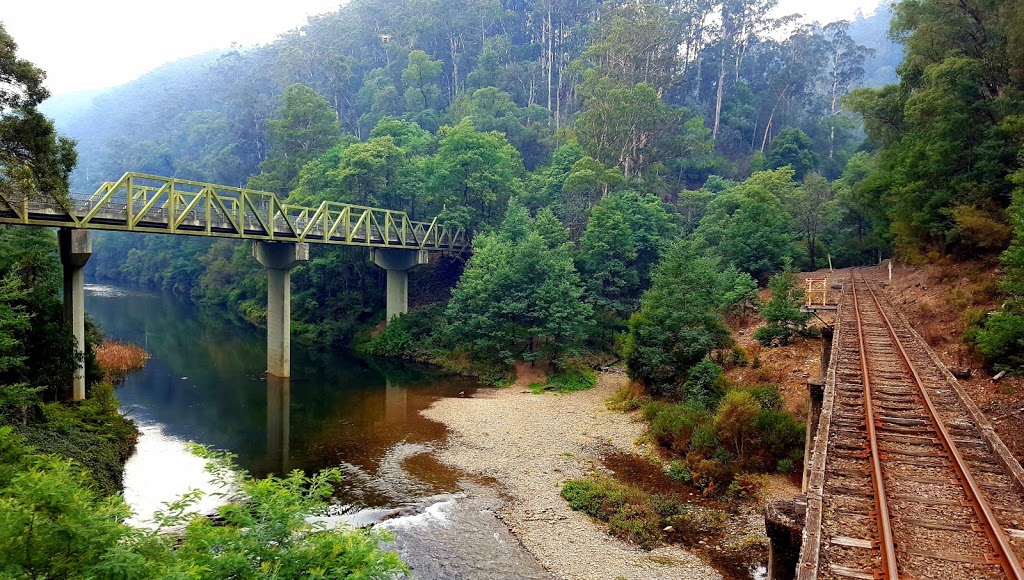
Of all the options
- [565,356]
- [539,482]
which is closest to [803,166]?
[565,356]

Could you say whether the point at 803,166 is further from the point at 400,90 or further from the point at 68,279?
the point at 68,279

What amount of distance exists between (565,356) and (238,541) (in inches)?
1139

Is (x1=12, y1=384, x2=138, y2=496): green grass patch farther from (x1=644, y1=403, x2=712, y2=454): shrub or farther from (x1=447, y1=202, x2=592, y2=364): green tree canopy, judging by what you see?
(x1=447, y1=202, x2=592, y2=364): green tree canopy

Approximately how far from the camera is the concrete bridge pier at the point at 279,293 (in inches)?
1435

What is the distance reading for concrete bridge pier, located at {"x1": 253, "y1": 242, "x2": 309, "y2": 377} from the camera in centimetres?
3644

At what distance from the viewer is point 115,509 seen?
7.50 meters

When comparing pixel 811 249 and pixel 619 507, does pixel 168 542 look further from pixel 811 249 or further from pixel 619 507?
pixel 811 249

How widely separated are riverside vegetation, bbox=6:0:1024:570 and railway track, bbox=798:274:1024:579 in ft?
20.4

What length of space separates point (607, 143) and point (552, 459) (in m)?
40.2

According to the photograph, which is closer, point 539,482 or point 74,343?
point 539,482

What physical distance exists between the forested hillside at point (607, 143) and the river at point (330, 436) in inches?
357

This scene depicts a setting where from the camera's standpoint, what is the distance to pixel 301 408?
29.8m

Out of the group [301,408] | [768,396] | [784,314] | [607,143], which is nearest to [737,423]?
[768,396]

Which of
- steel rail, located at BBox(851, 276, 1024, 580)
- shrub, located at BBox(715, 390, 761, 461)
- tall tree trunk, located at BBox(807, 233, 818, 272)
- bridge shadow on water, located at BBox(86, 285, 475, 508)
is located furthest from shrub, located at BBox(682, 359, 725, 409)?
tall tree trunk, located at BBox(807, 233, 818, 272)
